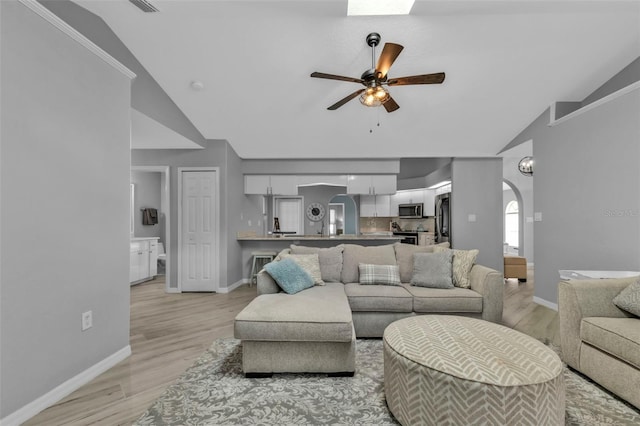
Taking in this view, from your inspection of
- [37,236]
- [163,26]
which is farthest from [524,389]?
[163,26]

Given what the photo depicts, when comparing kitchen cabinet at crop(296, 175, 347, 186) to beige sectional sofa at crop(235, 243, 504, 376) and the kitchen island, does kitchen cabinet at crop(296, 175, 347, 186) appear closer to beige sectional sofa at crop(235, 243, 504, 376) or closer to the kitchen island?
the kitchen island

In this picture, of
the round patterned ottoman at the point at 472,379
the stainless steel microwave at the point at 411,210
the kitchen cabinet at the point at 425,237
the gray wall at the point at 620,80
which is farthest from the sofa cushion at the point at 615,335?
the stainless steel microwave at the point at 411,210

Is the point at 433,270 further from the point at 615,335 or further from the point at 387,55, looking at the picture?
the point at 387,55

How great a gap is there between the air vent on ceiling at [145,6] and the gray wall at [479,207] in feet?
16.8

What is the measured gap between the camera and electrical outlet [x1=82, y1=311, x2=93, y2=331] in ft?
6.96

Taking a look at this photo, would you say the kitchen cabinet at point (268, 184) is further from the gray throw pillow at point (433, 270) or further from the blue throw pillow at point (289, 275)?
the gray throw pillow at point (433, 270)

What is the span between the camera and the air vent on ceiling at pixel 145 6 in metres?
2.44

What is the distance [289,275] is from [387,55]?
216 cm

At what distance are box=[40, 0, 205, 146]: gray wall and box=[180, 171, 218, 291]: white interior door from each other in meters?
0.70

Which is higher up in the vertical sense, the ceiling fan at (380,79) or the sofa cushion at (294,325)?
the ceiling fan at (380,79)

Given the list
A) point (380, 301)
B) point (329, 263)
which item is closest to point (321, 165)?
point (329, 263)

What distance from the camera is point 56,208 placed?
1.94m

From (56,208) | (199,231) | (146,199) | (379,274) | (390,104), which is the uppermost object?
(390,104)

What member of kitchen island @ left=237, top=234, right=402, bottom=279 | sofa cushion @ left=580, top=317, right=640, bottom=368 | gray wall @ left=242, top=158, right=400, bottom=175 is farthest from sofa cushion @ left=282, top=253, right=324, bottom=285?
gray wall @ left=242, top=158, right=400, bottom=175
